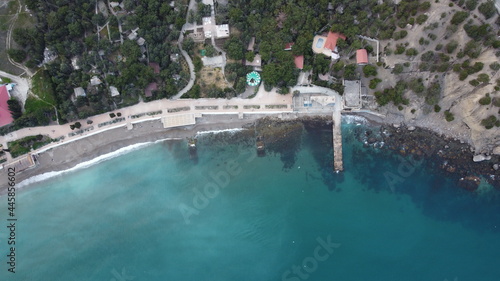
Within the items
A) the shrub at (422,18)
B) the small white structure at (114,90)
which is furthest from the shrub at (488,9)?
the small white structure at (114,90)

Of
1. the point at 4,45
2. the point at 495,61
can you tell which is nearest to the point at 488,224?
the point at 495,61

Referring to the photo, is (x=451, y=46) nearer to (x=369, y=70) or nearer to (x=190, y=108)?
(x=369, y=70)

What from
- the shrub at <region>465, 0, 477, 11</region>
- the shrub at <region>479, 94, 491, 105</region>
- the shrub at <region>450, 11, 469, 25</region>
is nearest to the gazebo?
the shrub at <region>450, 11, 469, 25</region>

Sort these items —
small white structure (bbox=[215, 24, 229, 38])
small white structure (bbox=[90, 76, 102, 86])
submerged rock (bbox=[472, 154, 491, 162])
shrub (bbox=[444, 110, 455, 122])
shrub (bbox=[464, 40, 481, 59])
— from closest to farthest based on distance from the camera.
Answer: shrub (bbox=[464, 40, 481, 59]) → shrub (bbox=[444, 110, 455, 122]) → submerged rock (bbox=[472, 154, 491, 162]) → small white structure (bbox=[90, 76, 102, 86]) → small white structure (bbox=[215, 24, 229, 38])

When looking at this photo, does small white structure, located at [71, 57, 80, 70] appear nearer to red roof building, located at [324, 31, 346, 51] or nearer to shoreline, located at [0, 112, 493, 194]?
shoreline, located at [0, 112, 493, 194]

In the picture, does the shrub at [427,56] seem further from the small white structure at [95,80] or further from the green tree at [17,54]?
the green tree at [17,54]

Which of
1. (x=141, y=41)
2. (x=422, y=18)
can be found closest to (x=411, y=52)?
(x=422, y=18)

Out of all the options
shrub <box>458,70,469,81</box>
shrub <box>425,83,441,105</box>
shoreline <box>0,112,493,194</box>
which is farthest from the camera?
shoreline <box>0,112,493,194</box>

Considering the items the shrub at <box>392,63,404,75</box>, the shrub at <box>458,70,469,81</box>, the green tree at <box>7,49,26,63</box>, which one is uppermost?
the green tree at <box>7,49,26,63</box>
